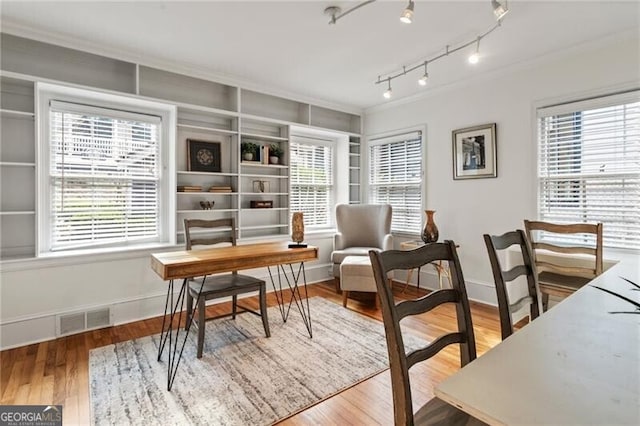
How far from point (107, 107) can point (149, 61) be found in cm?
60

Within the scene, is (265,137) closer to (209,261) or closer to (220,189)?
(220,189)

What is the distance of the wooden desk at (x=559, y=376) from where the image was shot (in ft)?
1.97

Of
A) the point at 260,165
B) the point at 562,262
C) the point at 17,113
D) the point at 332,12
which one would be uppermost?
the point at 332,12

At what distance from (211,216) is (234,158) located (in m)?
0.73

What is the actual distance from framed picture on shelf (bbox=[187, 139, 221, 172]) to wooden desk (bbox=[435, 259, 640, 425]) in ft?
11.1

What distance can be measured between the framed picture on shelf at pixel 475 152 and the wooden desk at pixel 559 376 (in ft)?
9.06

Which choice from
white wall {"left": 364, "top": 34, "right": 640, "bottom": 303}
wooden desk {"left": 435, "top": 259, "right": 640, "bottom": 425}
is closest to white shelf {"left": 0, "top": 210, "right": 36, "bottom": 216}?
wooden desk {"left": 435, "top": 259, "right": 640, "bottom": 425}

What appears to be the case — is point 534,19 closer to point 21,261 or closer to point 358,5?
point 358,5

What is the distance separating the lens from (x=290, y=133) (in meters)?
4.34

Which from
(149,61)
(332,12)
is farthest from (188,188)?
(332,12)

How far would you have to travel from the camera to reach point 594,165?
2.90m

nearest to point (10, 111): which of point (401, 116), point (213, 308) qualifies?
point (213, 308)

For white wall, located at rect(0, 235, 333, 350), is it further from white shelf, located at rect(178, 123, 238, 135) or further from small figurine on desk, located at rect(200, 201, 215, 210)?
white shelf, located at rect(178, 123, 238, 135)

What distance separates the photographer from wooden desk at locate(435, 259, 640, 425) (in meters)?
0.60
